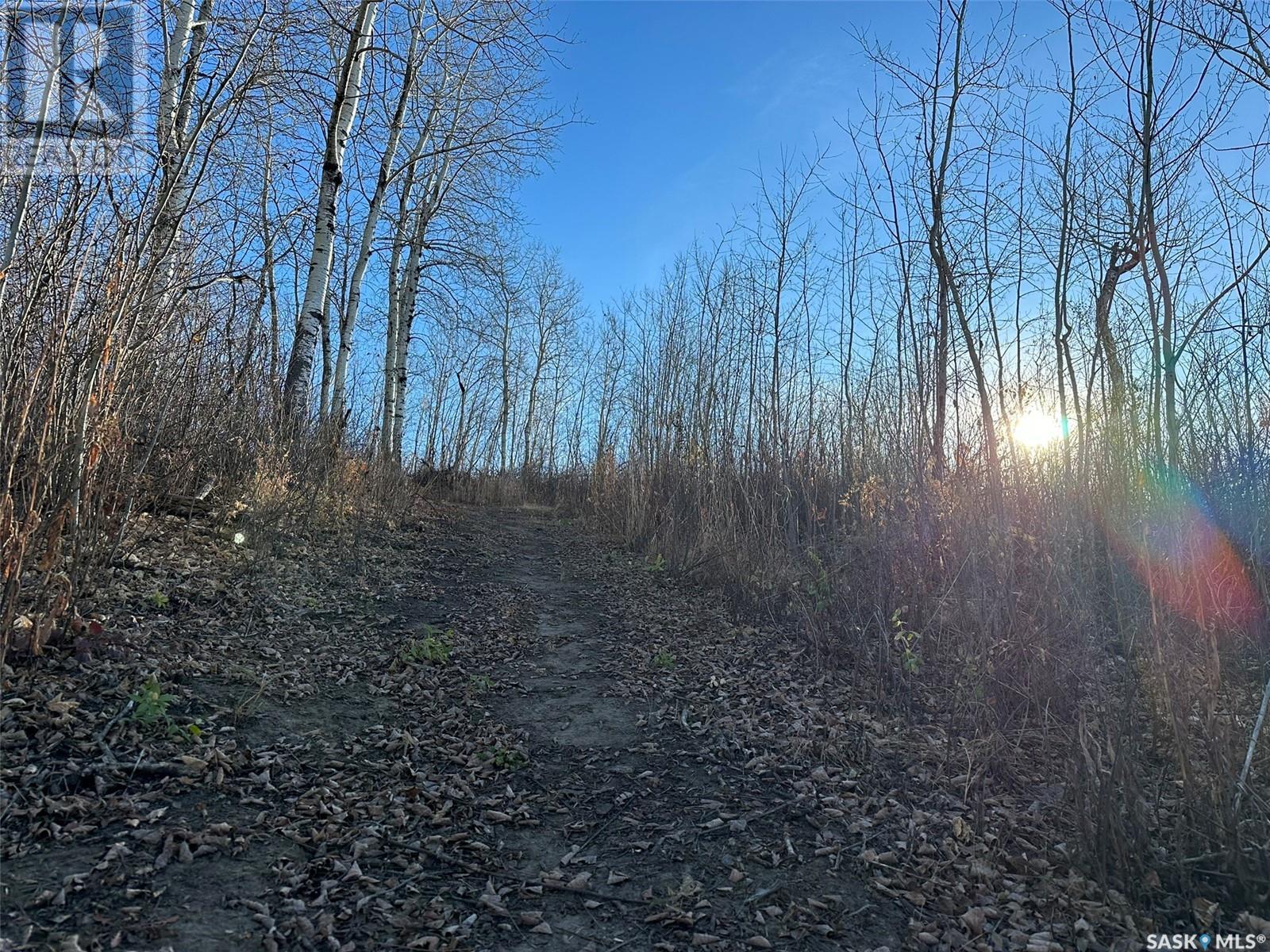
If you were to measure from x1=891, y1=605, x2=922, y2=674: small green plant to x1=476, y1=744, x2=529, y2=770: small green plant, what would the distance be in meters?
2.13

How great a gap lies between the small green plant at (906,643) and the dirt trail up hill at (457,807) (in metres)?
0.38

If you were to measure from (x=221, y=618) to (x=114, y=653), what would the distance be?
883 millimetres

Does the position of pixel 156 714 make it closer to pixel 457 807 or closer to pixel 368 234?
pixel 457 807

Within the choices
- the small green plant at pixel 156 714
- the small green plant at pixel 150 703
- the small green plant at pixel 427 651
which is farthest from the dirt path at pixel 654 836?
the small green plant at pixel 150 703

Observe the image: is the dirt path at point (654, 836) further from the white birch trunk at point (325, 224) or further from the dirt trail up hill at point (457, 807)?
the white birch trunk at point (325, 224)

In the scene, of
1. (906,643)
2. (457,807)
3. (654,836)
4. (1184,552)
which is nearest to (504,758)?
(457,807)

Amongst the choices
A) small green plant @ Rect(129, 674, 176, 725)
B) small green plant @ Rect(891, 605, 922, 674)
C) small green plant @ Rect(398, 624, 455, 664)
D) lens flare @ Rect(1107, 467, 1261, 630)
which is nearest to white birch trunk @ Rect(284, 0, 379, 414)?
small green plant @ Rect(398, 624, 455, 664)

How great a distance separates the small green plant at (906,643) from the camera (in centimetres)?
362

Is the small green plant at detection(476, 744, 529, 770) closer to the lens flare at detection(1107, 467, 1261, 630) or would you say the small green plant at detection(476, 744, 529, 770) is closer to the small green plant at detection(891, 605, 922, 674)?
the small green plant at detection(891, 605, 922, 674)

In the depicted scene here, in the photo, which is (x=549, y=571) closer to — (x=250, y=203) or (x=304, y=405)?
(x=304, y=405)

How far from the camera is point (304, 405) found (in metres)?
6.78

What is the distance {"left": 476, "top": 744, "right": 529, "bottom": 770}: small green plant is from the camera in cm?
270

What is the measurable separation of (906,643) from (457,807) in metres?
2.85

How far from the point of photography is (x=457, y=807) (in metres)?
2.35
